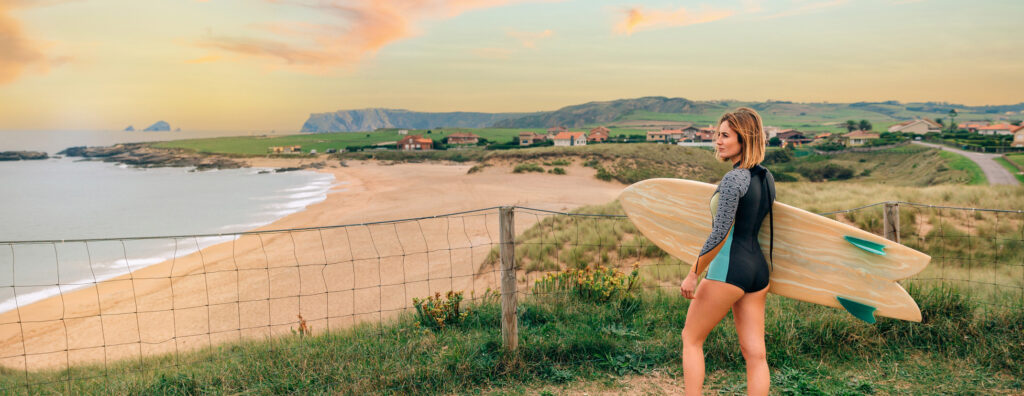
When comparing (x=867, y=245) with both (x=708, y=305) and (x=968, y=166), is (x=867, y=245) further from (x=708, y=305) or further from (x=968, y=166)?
(x=968, y=166)

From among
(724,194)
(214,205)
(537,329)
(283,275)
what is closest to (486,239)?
(283,275)

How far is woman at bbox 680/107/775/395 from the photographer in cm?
223

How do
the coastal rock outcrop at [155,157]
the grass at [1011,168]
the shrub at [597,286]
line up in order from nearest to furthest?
the shrub at [597,286] → the grass at [1011,168] → the coastal rock outcrop at [155,157]

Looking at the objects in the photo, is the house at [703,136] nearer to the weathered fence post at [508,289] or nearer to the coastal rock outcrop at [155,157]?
the coastal rock outcrop at [155,157]

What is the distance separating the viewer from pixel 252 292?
9555 mm

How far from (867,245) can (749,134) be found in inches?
36.9

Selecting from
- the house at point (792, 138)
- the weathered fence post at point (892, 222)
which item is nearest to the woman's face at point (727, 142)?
the weathered fence post at point (892, 222)

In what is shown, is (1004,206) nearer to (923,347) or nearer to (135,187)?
(923,347)

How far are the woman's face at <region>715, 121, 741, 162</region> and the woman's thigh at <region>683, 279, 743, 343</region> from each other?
24.0 inches

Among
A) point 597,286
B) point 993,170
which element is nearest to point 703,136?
point 993,170

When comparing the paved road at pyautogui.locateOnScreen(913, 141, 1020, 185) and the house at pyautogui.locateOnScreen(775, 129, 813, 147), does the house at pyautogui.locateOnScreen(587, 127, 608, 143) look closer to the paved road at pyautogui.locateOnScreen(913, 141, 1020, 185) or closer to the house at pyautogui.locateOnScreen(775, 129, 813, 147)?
the house at pyautogui.locateOnScreen(775, 129, 813, 147)

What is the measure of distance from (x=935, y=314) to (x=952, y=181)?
26100 millimetres

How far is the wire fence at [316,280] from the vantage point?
678 centimetres

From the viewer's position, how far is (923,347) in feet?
12.4
